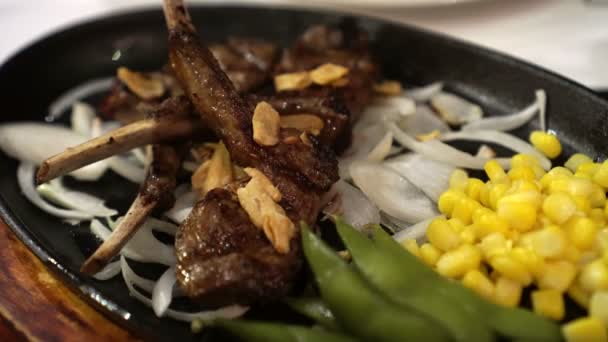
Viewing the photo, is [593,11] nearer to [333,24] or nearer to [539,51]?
[539,51]

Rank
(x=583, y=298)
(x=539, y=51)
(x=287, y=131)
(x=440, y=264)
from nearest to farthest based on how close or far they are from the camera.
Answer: (x=583, y=298) → (x=440, y=264) → (x=287, y=131) → (x=539, y=51)

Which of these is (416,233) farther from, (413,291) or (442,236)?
(413,291)

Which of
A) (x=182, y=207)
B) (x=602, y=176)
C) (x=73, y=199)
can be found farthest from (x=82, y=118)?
(x=602, y=176)

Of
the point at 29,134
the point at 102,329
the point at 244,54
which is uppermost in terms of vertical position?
the point at 244,54

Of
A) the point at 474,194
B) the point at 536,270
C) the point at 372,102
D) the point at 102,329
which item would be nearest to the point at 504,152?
the point at 474,194

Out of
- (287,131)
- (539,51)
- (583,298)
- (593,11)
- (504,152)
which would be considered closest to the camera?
(583,298)

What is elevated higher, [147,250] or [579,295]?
[579,295]

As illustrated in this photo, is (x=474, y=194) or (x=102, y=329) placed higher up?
(x=474, y=194)

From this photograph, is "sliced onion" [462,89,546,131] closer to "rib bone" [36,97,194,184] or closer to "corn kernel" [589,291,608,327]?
"corn kernel" [589,291,608,327]
